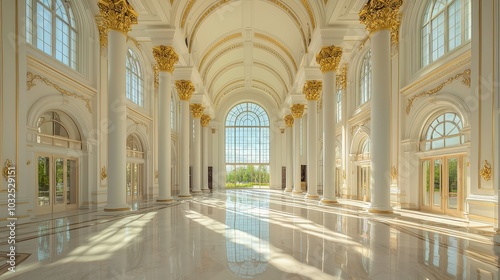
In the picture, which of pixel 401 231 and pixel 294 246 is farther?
pixel 401 231

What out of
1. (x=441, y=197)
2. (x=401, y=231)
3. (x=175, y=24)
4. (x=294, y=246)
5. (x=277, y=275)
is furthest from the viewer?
(x=175, y=24)

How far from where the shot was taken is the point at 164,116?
12.5 m

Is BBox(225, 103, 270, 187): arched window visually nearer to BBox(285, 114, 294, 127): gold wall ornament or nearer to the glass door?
BBox(285, 114, 294, 127): gold wall ornament

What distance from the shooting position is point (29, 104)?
343 inches

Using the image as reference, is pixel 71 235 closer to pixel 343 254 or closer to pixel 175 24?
pixel 343 254

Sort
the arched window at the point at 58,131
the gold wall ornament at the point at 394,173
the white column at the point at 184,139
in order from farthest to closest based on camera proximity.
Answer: the white column at the point at 184,139
the gold wall ornament at the point at 394,173
the arched window at the point at 58,131

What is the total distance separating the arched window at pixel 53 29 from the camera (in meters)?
8.96

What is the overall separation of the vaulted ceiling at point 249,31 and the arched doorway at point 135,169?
15.7 feet

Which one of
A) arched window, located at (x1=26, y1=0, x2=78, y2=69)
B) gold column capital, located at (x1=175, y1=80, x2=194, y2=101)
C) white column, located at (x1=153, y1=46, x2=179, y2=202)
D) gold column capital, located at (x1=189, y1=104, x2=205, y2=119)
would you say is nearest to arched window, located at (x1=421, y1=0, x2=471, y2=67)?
white column, located at (x1=153, y1=46, x2=179, y2=202)

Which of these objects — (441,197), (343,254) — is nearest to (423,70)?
(441,197)

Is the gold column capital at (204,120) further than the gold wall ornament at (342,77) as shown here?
Yes

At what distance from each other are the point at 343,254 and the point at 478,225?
14.7 ft

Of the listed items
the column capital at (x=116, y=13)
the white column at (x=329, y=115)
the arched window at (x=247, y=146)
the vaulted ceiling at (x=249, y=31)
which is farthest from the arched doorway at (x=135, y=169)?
the arched window at (x=247, y=146)

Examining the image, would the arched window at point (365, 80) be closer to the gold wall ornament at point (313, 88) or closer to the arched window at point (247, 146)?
the gold wall ornament at point (313, 88)
